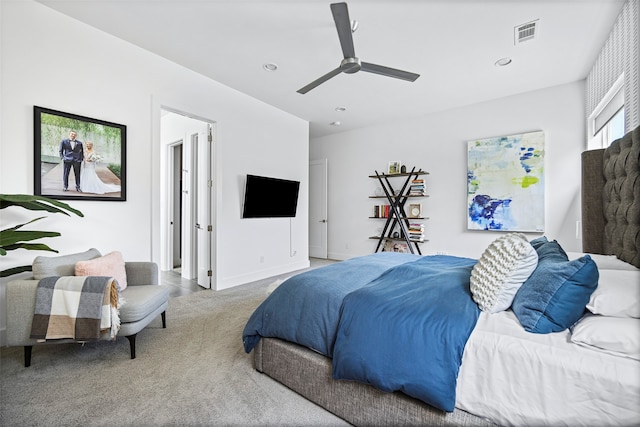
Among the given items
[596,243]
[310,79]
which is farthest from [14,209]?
[596,243]

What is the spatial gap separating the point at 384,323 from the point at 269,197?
3.57 meters

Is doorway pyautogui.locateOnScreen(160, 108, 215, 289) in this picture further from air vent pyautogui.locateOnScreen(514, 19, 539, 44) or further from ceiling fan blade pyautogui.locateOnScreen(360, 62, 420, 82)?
air vent pyautogui.locateOnScreen(514, 19, 539, 44)

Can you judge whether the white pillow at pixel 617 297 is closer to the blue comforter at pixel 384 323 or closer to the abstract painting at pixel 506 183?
the blue comforter at pixel 384 323

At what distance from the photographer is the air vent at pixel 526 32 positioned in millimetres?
2744

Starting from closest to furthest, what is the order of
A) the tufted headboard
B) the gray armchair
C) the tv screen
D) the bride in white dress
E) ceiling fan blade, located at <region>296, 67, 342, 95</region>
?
the tufted headboard → the gray armchair → ceiling fan blade, located at <region>296, 67, 342, 95</region> → the bride in white dress → the tv screen

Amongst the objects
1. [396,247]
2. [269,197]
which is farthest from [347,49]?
[396,247]

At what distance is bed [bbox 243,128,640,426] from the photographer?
3.62ft

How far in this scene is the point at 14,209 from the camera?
2.39 meters

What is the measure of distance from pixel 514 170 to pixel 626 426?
160 inches

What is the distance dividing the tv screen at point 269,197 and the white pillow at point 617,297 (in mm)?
3883

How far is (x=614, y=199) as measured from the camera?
86.0 inches

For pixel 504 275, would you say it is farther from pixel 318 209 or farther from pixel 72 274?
pixel 318 209

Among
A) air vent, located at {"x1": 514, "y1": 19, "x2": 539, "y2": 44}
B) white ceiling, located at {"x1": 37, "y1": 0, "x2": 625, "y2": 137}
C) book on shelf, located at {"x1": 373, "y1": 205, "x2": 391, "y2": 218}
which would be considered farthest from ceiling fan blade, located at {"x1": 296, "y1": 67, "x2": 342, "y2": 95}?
book on shelf, located at {"x1": 373, "y1": 205, "x2": 391, "y2": 218}

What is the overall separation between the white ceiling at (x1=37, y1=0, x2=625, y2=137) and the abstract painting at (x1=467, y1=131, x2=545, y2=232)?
2.53 feet
